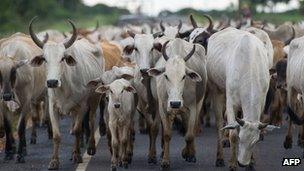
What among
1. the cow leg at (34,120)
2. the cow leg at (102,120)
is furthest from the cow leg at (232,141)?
the cow leg at (34,120)

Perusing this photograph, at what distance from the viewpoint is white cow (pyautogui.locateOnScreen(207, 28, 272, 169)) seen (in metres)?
12.8

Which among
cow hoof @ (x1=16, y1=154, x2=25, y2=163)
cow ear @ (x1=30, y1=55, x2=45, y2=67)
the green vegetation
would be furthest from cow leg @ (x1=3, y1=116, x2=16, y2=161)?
the green vegetation

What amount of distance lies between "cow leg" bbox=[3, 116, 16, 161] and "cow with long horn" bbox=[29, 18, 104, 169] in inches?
37.6

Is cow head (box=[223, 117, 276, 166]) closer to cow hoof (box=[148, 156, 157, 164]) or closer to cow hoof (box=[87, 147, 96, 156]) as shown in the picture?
cow hoof (box=[148, 156, 157, 164])

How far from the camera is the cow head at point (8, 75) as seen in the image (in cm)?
1450

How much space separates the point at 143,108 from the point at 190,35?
136 inches

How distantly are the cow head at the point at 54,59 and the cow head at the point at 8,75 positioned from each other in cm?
46

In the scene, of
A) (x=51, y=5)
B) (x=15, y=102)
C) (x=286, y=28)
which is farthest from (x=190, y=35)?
(x=51, y=5)

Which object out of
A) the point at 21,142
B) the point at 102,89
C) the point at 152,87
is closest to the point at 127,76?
the point at 152,87

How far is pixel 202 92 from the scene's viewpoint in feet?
48.2

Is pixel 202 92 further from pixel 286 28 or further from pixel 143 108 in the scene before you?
pixel 286 28

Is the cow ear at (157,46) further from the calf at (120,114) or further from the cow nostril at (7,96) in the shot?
the cow nostril at (7,96)

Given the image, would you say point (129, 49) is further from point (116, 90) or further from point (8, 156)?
point (8, 156)

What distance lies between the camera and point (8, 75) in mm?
14727
